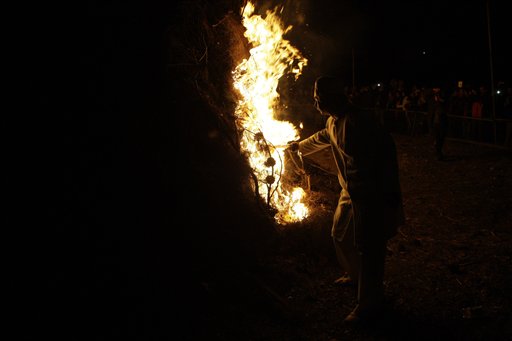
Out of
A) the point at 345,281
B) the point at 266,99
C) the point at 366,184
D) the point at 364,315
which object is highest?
the point at 266,99

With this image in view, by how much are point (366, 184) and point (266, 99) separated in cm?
258

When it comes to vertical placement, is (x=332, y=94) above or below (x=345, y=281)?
above

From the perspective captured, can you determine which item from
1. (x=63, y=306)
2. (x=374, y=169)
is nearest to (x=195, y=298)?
(x=63, y=306)

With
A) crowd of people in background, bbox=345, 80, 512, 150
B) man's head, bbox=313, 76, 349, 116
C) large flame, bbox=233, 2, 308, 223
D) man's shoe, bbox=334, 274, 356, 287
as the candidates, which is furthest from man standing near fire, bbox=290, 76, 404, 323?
crowd of people in background, bbox=345, 80, 512, 150

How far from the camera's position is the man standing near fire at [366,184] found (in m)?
4.12

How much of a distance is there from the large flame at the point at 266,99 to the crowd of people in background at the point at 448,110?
25.3 ft

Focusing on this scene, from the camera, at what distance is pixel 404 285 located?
5.04 meters

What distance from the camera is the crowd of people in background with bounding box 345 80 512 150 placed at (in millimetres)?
12805

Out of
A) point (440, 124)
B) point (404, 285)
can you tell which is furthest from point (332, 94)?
point (440, 124)

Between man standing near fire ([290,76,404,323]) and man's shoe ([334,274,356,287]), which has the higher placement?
man standing near fire ([290,76,404,323])

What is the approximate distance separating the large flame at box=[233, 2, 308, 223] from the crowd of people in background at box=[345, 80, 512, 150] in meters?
7.70

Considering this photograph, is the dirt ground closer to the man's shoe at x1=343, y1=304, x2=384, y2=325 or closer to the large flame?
the man's shoe at x1=343, y1=304, x2=384, y2=325

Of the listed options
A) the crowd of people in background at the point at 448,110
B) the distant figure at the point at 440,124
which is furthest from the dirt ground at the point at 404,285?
the crowd of people in background at the point at 448,110

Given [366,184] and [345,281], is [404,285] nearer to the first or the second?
[345,281]
